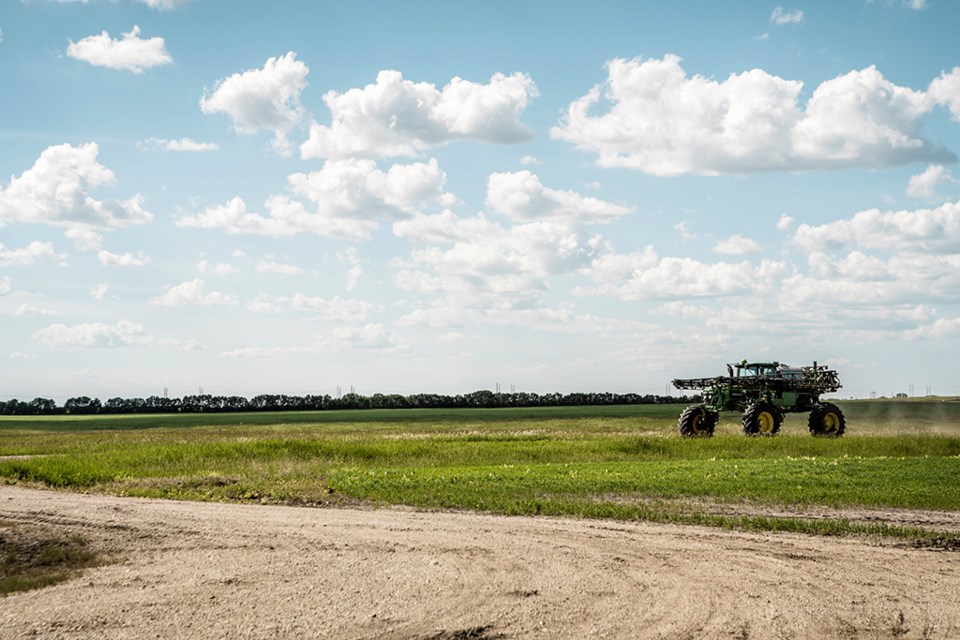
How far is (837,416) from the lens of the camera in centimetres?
4406

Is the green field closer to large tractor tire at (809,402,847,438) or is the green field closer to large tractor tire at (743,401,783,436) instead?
large tractor tire at (809,402,847,438)

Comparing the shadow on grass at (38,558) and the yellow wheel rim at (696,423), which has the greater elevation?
the yellow wheel rim at (696,423)

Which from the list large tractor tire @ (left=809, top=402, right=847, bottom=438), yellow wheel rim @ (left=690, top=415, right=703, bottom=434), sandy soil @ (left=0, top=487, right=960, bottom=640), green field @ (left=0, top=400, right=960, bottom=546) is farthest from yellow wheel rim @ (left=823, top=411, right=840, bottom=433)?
sandy soil @ (left=0, top=487, right=960, bottom=640)

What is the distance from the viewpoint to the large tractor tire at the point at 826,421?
143 feet

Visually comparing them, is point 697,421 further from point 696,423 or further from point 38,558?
point 38,558

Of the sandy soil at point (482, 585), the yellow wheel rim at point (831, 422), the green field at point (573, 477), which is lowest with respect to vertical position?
the sandy soil at point (482, 585)

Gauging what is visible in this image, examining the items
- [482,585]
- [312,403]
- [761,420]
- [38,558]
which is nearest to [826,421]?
[761,420]

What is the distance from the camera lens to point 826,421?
43719mm

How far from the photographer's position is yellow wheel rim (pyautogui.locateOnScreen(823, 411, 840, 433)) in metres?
43.6

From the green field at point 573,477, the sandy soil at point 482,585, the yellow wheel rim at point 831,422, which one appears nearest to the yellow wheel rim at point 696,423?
the green field at point 573,477

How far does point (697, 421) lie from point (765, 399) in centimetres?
346

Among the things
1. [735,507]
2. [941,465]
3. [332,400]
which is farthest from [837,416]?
[332,400]

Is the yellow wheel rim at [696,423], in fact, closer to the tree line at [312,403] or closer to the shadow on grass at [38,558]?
the shadow on grass at [38,558]

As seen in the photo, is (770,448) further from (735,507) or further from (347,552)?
(347,552)
